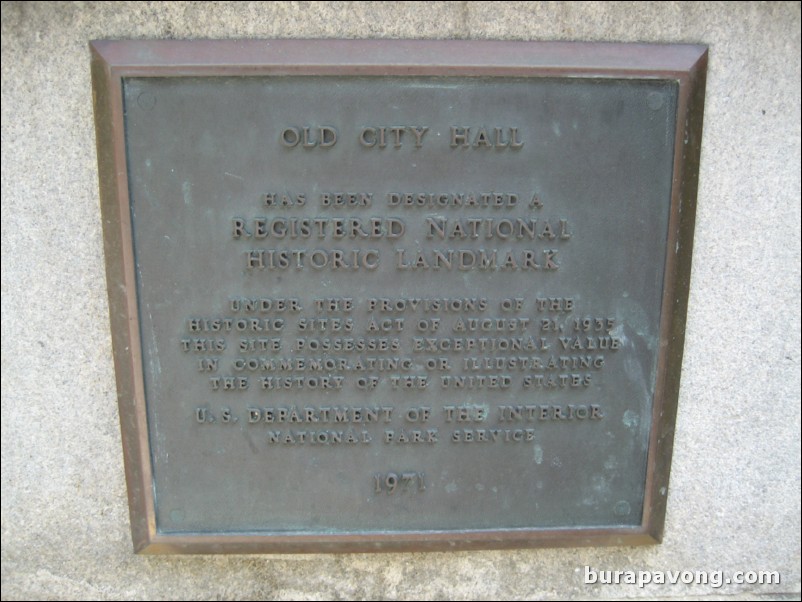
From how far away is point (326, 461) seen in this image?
5.64ft

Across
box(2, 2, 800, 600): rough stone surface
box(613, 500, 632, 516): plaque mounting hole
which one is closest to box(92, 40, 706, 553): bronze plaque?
box(613, 500, 632, 516): plaque mounting hole

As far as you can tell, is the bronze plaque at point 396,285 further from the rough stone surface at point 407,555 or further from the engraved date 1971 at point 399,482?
the rough stone surface at point 407,555

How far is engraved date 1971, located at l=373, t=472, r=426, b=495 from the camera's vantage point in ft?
5.65

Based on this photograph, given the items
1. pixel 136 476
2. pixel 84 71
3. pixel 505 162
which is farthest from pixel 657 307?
pixel 84 71

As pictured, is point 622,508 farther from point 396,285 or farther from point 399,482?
point 396,285

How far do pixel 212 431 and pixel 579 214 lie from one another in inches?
50.7

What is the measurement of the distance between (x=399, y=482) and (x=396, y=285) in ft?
2.06

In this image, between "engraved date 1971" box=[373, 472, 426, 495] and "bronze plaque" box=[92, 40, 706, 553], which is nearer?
"bronze plaque" box=[92, 40, 706, 553]

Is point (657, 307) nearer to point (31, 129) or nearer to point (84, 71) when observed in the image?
point (84, 71)

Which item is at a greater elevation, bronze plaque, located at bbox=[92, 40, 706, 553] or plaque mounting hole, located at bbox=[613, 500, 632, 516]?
bronze plaque, located at bbox=[92, 40, 706, 553]

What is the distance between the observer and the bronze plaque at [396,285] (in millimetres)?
1545

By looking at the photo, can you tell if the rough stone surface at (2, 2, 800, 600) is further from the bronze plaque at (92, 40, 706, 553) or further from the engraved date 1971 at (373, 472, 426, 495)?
the engraved date 1971 at (373, 472, 426, 495)

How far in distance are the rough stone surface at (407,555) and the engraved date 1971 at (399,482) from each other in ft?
0.99

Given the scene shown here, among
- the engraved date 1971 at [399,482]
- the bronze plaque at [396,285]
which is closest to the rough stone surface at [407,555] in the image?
the bronze plaque at [396,285]
